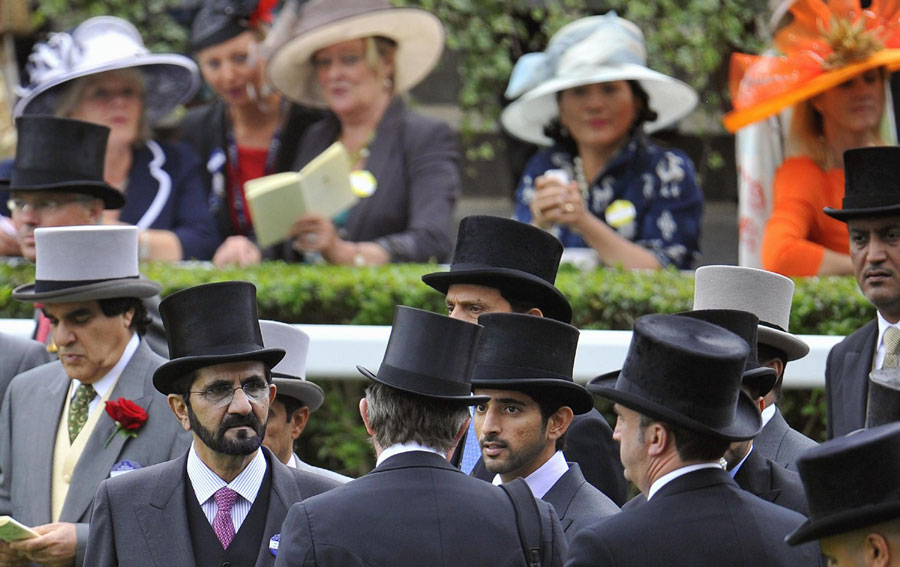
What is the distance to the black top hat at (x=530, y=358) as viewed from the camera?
4.84m

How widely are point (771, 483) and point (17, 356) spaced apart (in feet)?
10.00

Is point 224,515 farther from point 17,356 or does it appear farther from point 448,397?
point 17,356

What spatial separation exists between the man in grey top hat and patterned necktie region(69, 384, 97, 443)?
0.65m

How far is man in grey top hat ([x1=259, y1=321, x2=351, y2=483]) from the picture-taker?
5566 mm

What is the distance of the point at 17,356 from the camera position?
243 inches

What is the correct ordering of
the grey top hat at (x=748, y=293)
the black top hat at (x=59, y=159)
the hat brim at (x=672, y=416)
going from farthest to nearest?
the black top hat at (x=59, y=159)
the grey top hat at (x=748, y=293)
the hat brim at (x=672, y=416)

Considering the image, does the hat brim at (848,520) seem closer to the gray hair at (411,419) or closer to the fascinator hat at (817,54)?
the gray hair at (411,419)

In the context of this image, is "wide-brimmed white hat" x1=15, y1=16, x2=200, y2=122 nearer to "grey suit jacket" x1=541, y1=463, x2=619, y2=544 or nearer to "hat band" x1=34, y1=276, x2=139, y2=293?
"hat band" x1=34, y1=276, x2=139, y2=293

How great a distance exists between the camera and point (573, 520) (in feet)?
15.3

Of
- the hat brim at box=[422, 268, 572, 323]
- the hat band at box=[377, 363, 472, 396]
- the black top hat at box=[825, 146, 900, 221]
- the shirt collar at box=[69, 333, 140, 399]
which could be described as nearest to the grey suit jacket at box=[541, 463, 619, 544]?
the hat band at box=[377, 363, 472, 396]

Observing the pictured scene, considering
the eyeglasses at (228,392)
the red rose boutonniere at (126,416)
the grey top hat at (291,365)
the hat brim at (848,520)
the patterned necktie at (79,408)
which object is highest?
the hat brim at (848,520)

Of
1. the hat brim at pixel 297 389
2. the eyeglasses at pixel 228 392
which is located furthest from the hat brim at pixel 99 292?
the eyeglasses at pixel 228 392

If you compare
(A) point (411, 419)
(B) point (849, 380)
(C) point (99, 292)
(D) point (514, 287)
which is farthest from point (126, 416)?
(B) point (849, 380)

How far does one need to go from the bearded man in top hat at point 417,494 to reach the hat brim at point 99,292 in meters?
1.66
